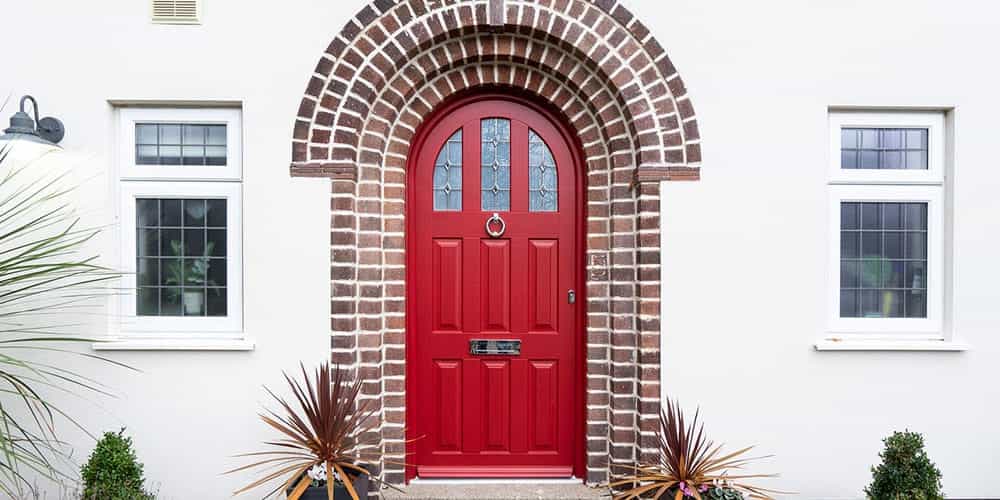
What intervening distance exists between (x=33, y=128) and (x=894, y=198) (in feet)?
17.2

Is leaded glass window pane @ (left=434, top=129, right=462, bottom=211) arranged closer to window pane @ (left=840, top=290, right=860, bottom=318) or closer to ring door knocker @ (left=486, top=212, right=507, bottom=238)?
ring door knocker @ (left=486, top=212, right=507, bottom=238)

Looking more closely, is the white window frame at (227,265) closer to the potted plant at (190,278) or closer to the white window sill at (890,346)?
the potted plant at (190,278)

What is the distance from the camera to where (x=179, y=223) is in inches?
146

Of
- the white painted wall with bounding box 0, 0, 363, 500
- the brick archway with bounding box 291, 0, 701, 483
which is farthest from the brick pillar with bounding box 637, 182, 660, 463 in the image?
the white painted wall with bounding box 0, 0, 363, 500

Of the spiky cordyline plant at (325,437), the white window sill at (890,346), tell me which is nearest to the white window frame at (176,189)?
the spiky cordyline plant at (325,437)

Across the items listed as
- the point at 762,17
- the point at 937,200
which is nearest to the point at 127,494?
the point at 762,17

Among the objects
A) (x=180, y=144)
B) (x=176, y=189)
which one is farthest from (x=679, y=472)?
(x=180, y=144)

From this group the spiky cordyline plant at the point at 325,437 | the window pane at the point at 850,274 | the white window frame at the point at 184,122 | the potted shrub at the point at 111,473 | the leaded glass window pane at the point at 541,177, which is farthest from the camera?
the leaded glass window pane at the point at 541,177

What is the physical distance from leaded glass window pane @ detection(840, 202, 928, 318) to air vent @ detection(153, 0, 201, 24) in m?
4.24

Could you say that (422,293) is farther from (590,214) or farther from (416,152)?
(590,214)

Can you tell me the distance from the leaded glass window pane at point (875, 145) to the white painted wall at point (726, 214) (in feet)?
0.67

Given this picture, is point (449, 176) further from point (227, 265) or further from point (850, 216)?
point (850, 216)

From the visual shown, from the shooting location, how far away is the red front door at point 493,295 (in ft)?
12.7

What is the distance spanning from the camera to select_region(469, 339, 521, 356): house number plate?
12.7ft
